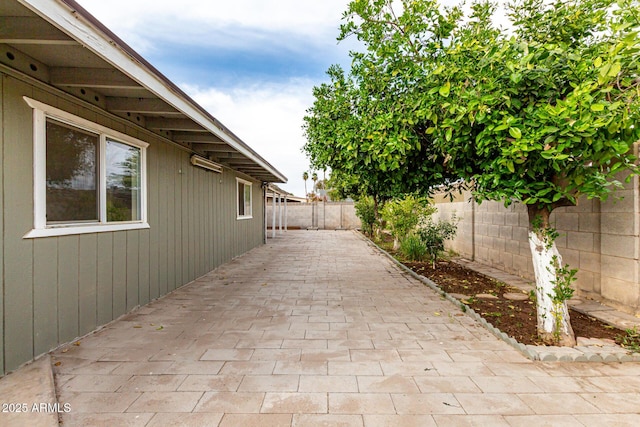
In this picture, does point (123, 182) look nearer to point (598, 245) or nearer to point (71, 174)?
point (71, 174)

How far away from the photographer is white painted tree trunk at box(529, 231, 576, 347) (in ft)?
9.77

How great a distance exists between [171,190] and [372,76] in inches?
140

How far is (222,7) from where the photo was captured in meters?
6.34

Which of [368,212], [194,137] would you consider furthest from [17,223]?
[368,212]

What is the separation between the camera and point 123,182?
13.1 feet

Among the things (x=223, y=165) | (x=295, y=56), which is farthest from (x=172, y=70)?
(x=223, y=165)

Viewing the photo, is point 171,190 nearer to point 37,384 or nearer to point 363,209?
point 37,384

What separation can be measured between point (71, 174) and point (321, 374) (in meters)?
3.03

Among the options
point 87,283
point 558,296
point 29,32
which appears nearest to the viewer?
point 29,32

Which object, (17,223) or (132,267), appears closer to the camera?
(17,223)

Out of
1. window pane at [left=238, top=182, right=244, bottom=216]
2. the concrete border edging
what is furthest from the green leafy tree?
window pane at [left=238, top=182, right=244, bottom=216]

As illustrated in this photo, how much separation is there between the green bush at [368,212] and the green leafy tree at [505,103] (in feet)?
32.0

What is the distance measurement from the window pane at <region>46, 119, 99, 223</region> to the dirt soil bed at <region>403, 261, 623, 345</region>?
4.57m

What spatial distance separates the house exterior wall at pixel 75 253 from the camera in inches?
98.0
